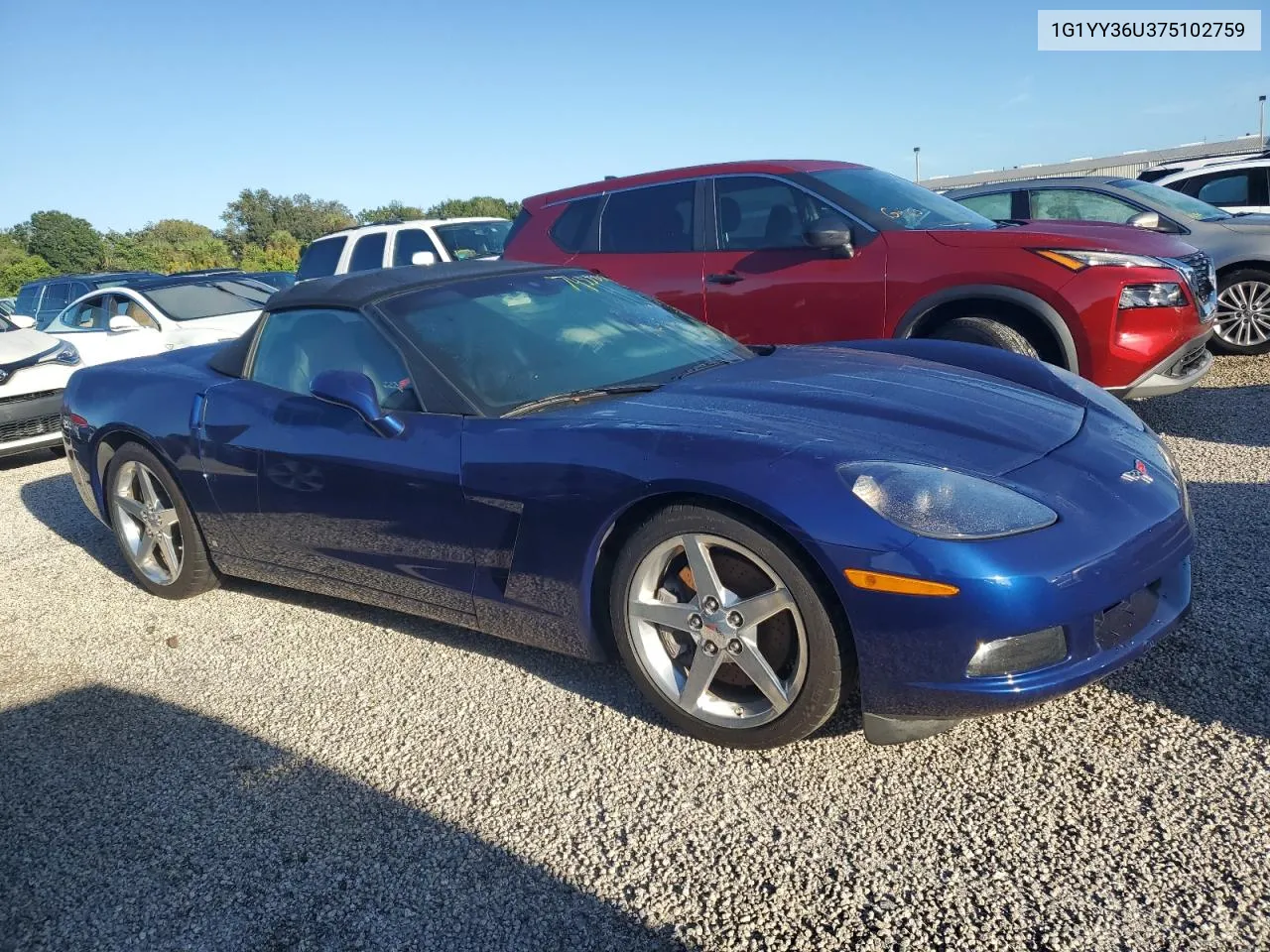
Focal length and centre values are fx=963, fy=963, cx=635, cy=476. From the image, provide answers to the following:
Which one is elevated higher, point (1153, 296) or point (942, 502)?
point (1153, 296)

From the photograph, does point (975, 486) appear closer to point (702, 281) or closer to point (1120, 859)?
point (1120, 859)

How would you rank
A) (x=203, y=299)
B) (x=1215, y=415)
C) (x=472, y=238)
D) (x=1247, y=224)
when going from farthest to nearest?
(x=203, y=299) < (x=472, y=238) < (x=1247, y=224) < (x=1215, y=415)

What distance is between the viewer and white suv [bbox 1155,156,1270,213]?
946cm

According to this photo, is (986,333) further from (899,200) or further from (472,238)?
(472,238)

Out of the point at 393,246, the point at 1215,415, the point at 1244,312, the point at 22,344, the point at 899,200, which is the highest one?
the point at 393,246

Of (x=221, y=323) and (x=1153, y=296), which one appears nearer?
(x=1153, y=296)

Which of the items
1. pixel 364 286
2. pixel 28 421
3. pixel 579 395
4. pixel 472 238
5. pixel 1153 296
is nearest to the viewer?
pixel 579 395

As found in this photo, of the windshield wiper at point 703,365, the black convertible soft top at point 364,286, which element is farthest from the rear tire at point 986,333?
the black convertible soft top at point 364,286

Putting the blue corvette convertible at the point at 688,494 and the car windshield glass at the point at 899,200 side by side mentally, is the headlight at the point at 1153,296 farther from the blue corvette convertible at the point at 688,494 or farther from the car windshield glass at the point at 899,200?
the blue corvette convertible at the point at 688,494

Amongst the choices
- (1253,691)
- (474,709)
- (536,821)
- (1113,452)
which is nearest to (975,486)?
(1113,452)

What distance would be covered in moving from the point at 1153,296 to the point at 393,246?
22.4ft

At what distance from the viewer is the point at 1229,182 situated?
9594mm

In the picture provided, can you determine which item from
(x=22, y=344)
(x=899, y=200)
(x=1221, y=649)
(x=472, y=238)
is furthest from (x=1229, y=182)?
(x=22, y=344)

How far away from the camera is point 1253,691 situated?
103 inches
